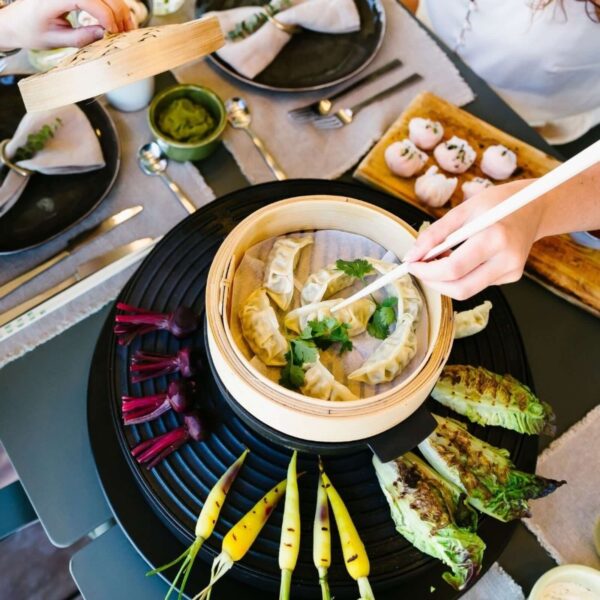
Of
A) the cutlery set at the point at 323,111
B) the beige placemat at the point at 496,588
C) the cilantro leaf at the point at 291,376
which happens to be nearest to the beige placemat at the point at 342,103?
the cutlery set at the point at 323,111

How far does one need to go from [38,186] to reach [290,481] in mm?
829

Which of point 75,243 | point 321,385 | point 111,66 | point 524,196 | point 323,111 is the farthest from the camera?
point 323,111

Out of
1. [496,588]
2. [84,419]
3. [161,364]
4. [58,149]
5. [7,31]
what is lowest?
[496,588]

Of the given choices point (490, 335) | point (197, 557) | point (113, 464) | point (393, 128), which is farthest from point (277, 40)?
point (197, 557)

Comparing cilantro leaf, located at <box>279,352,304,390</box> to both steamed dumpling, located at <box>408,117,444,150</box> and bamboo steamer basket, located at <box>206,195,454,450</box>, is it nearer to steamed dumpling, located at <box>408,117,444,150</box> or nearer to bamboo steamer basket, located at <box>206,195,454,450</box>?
bamboo steamer basket, located at <box>206,195,454,450</box>

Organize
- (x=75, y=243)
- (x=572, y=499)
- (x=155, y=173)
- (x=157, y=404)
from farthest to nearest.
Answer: (x=155, y=173) → (x=75, y=243) → (x=572, y=499) → (x=157, y=404)

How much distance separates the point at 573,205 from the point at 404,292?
13.6 inches

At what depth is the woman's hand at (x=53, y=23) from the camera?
1.08 m

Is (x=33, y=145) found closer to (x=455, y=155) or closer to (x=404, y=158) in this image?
(x=404, y=158)

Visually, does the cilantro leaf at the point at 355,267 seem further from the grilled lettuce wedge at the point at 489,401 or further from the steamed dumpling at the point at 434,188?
the steamed dumpling at the point at 434,188

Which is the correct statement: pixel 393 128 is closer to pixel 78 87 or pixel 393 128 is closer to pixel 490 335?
pixel 490 335

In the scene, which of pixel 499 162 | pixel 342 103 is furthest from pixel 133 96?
pixel 499 162

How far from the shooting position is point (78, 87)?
849 mm

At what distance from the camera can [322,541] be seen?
93cm
